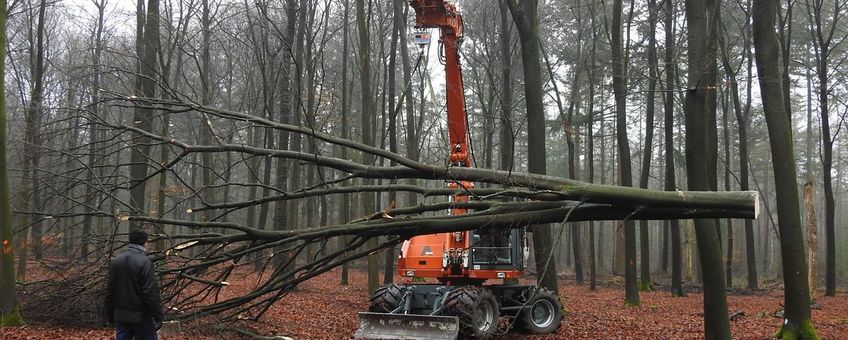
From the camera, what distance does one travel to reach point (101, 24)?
26141 mm

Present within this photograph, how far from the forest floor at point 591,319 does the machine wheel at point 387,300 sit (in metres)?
0.71

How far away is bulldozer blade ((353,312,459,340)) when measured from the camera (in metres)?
9.36

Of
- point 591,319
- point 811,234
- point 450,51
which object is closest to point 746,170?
point 811,234

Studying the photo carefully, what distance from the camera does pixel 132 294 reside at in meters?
5.77

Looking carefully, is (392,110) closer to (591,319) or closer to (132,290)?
(591,319)

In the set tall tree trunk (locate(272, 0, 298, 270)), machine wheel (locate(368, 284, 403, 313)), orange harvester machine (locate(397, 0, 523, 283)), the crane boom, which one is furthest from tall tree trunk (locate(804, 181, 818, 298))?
tall tree trunk (locate(272, 0, 298, 270))

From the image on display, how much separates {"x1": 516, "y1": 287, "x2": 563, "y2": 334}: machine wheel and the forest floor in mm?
210

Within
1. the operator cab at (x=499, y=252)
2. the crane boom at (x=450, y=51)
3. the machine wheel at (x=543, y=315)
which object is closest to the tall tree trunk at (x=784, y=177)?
the machine wheel at (x=543, y=315)

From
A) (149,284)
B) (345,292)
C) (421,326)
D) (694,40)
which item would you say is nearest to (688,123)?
(694,40)

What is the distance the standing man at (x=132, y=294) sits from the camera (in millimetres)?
A: 5758

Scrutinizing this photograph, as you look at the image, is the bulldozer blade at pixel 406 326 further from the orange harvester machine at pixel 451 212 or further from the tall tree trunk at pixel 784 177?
the tall tree trunk at pixel 784 177

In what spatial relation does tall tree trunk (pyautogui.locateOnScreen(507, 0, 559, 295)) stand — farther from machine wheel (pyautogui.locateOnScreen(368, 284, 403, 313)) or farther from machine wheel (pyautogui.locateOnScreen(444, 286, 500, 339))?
machine wheel (pyautogui.locateOnScreen(368, 284, 403, 313))

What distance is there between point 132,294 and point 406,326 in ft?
15.6

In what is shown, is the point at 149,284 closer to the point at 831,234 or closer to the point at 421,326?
the point at 421,326
